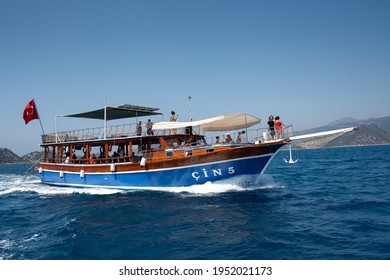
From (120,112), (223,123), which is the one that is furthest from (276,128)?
(120,112)

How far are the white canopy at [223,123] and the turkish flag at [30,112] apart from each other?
11.6 meters

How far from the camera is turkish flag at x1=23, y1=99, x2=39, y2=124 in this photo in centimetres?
2145

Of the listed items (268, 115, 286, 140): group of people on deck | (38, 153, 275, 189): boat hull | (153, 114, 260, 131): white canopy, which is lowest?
(38, 153, 275, 189): boat hull

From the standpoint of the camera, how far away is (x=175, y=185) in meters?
15.4

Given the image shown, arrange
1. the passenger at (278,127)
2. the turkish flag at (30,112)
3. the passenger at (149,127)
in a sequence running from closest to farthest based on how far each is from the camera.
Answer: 1. the passenger at (278,127)
2. the passenger at (149,127)
3. the turkish flag at (30,112)

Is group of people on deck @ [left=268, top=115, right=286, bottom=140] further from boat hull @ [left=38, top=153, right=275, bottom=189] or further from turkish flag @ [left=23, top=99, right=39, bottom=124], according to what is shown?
turkish flag @ [left=23, top=99, right=39, bottom=124]

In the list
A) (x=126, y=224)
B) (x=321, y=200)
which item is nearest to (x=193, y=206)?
(x=126, y=224)

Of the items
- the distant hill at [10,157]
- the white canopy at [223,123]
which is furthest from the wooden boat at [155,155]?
the distant hill at [10,157]

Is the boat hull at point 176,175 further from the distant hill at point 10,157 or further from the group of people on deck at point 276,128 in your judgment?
the distant hill at point 10,157

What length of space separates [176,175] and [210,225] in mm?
6542

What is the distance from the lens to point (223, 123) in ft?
54.3

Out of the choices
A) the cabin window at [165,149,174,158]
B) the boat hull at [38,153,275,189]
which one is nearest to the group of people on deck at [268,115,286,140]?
the boat hull at [38,153,275,189]

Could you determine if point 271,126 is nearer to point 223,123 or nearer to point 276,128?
point 276,128

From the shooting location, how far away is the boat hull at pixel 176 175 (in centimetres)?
1407
